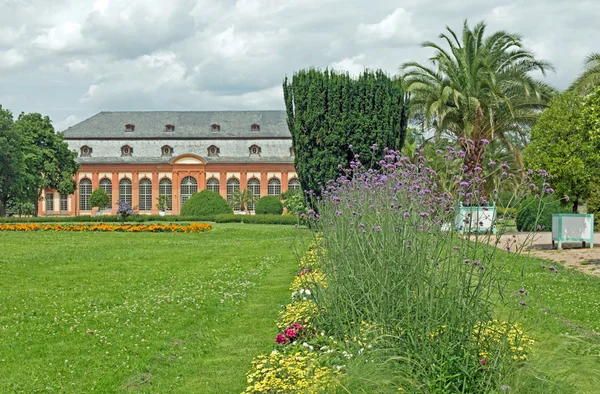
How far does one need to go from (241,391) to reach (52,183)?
4792cm

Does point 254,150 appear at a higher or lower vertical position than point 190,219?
higher

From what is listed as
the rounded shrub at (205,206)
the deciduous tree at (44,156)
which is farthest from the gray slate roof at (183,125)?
the rounded shrub at (205,206)

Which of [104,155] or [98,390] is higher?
[104,155]

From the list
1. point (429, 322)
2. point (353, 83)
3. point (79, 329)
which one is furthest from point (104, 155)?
point (429, 322)

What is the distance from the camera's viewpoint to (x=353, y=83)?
21.7 meters

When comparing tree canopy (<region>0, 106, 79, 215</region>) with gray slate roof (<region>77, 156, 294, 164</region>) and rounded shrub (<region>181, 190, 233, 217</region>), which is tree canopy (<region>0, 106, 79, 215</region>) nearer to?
gray slate roof (<region>77, 156, 294, 164</region>)

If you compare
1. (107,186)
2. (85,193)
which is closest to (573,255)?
(107,186)

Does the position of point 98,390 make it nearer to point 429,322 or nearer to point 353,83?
point 429,322

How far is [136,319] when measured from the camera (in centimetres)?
782

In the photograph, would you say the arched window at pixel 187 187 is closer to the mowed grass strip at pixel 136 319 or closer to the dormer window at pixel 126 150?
the dormer window at pixel 126 150

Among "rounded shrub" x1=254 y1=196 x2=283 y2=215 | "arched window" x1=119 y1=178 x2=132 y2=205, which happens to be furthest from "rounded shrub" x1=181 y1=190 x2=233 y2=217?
"arched window" x1=119 y1=178 x2=132 y2=205

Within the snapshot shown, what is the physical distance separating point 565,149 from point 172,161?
4796 cm

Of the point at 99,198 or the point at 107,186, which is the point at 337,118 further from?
the point at 107,186

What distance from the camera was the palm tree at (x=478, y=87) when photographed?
80.5ft
